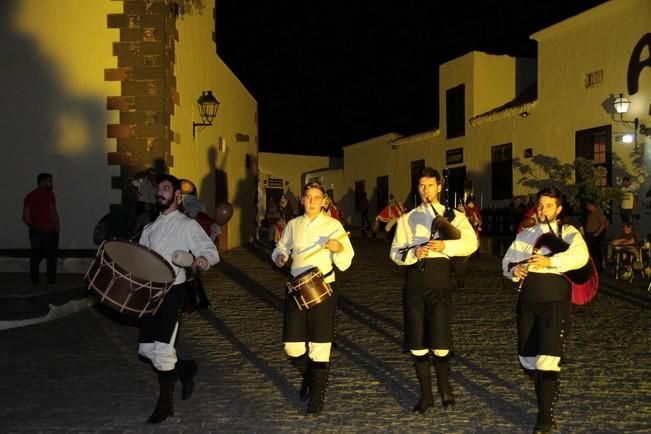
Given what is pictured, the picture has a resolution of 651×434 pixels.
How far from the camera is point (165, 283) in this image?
4945mm

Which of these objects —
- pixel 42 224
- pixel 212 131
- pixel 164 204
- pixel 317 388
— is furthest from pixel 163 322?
pixel 212 131

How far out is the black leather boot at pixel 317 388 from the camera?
5.11m

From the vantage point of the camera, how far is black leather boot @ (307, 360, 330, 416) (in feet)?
16.8

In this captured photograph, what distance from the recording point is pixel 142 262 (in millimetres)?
4906

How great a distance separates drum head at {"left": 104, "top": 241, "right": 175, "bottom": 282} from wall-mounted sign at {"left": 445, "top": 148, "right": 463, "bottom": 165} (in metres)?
22.7

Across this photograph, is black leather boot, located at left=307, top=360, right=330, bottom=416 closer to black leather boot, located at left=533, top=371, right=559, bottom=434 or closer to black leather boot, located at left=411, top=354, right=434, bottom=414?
black leather boot, located at left=411, top=354, right=434, bottom=414

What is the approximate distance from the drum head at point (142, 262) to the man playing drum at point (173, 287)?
0.77 feet

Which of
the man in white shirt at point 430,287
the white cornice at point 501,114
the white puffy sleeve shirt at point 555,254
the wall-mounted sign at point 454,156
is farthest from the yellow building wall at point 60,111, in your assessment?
the wall-mounted sign at point 454,156

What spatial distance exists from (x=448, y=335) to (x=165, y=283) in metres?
1.92

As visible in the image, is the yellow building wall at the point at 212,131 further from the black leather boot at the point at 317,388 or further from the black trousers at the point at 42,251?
the black leather boot at the point at 317,388

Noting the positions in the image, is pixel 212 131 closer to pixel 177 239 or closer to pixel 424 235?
pixel 177 239

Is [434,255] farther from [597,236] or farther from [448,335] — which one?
[597,236]

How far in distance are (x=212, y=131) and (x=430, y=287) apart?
43.8 ft

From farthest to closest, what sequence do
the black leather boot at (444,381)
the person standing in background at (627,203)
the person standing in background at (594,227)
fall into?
the person standing in background at (627,203), the person standing in background at (594,227), the black leather boot at (444,381)
